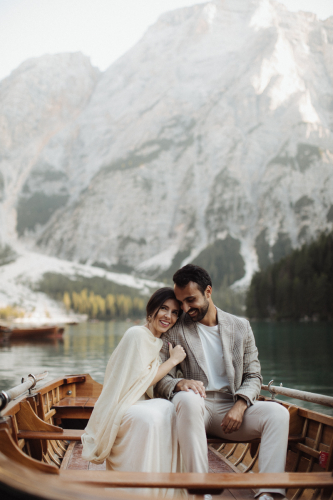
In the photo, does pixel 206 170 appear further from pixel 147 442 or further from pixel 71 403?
pixel 147 442

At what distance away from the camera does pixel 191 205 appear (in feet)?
601

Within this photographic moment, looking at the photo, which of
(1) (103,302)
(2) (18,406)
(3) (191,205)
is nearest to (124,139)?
(3) (191,205)

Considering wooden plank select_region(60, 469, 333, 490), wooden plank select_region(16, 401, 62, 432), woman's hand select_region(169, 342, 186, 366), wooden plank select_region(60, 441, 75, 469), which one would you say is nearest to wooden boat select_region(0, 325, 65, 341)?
wooden plank select_region(60, 441, 75, 469)

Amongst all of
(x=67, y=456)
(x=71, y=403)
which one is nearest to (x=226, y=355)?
(x=67, y=456)

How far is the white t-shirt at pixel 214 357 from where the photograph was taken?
4.40m

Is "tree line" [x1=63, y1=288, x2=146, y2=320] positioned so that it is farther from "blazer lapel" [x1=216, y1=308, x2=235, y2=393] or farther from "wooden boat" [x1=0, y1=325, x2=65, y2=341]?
"blazer lapel" [x1=216, y1=308, x2=235, y2=393]

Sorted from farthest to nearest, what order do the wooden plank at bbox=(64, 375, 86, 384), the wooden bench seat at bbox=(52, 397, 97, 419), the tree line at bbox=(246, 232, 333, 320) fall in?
the tree line at bbox=(246, 232, 333, 320) → the wooden plank at bbox=(64, 375, 86, 384) → the wooden bench seat at bbox=(52, 397, 97, 419)

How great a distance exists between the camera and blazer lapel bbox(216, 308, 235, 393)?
4258 mm

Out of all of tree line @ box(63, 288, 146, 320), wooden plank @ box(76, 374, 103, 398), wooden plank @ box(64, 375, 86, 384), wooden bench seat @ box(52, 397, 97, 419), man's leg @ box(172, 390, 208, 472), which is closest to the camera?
man's leg @ box(172, 390, 208, 472)

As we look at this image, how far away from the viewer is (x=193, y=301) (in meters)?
4.28

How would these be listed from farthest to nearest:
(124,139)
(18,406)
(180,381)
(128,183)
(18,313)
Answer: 1. (124,139)
2. (128,183)
3. (18,313)
4. (18,406)
5. (180,381)

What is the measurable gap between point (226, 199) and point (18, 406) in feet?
571

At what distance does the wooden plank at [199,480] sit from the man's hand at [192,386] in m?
0.93

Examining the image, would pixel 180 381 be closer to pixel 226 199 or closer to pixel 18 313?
pixel 18 313
